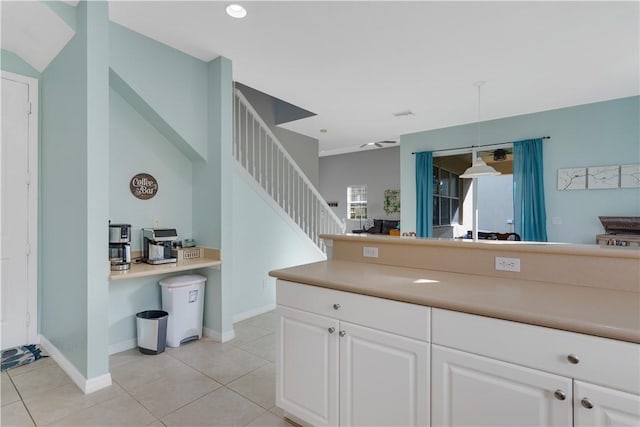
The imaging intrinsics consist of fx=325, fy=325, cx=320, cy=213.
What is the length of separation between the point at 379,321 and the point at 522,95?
420 centimetres

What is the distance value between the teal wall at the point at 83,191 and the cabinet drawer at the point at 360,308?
55.2 inches

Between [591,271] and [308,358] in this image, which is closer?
[591,271]

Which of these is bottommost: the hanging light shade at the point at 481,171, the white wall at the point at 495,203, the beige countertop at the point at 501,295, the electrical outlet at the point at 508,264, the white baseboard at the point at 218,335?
the white baseboard at the point at 218,335

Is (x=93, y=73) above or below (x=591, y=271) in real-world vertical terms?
above

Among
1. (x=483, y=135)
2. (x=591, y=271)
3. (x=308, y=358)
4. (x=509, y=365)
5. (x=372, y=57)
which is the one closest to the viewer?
(x=509, y=365)

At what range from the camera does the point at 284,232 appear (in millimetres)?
4398

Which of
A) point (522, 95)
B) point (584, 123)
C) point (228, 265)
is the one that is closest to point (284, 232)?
point (228, 265)

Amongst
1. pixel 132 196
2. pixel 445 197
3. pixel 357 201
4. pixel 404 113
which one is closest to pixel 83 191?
pixel 132 196

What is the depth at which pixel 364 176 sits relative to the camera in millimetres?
9859

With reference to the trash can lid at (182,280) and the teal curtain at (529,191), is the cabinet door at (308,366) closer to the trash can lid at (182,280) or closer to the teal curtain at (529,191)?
the trash can lid at (182,280)

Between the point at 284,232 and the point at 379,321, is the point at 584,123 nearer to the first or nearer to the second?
the point at 284,232

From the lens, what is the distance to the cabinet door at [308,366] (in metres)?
1.69

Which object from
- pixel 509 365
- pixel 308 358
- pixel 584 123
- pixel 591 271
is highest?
pixel 584 123

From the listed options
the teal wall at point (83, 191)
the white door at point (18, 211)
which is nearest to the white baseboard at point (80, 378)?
the teal wall at point (83, 191)
